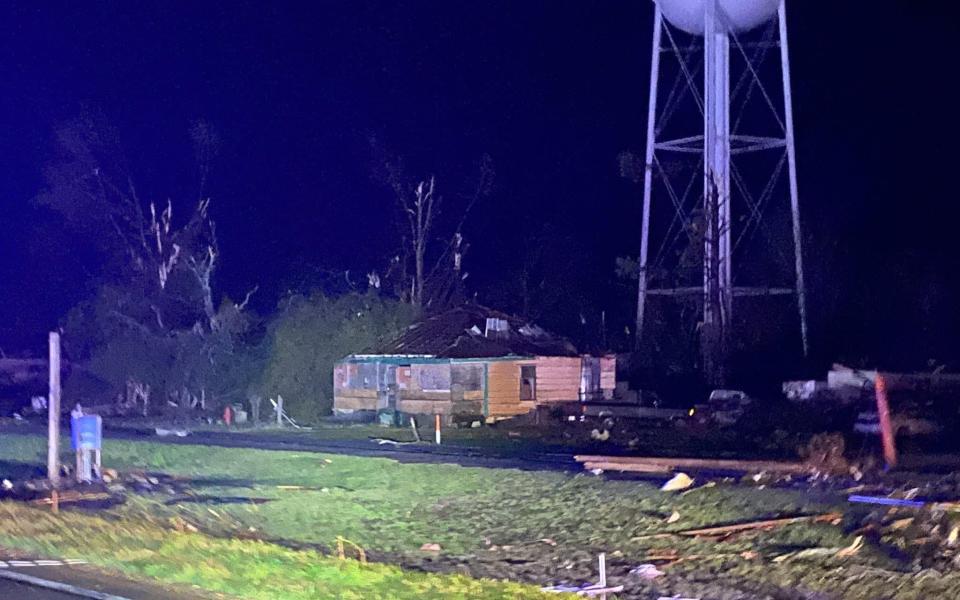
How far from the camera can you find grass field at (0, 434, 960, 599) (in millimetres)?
12141

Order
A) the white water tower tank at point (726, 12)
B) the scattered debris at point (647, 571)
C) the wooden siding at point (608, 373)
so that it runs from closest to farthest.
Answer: the scattered debris at point (647, 571)
the white water tower tank at point (726, 12)
the wooden siding at point (608, 373)

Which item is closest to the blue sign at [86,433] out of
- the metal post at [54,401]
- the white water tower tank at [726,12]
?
the metal post at [54,401]

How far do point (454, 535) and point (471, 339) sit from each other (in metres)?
25.6

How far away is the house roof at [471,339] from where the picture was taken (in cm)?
4144

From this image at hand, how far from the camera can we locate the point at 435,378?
4131 cm

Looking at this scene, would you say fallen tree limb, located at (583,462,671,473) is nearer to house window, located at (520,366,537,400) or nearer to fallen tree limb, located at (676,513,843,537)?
fallen tree limb, located at (676,513,843,537)

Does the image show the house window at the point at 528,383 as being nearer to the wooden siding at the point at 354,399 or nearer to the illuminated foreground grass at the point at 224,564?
the wooden siding at the point at 354,399

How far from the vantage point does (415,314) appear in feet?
160

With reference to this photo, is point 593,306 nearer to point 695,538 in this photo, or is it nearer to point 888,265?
point 888,265

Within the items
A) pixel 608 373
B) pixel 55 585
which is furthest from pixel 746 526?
pixel 608 373

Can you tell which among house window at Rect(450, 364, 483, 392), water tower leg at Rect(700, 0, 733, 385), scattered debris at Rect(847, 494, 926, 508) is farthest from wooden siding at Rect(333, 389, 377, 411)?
scattered debris at Rect(847, 494, 926, 508)

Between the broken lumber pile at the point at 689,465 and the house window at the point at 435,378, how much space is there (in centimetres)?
1598

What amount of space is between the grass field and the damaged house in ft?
50.9

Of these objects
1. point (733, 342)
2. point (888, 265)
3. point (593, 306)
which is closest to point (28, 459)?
point (733, 342)
